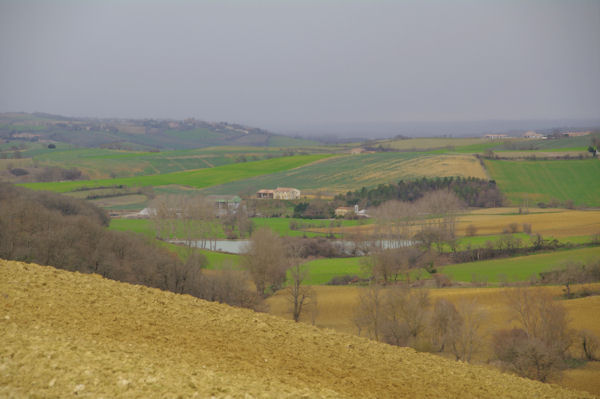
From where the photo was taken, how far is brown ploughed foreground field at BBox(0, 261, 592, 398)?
7812 millimetres

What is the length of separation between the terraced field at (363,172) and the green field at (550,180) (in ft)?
13.8

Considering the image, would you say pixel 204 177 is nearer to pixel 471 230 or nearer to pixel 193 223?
pixel 193 223

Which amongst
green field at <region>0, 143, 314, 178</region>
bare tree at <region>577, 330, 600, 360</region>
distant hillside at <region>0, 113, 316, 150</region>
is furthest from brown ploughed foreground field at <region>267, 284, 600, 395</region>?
distant hillside at <region>0, 113, 316, 150</region>

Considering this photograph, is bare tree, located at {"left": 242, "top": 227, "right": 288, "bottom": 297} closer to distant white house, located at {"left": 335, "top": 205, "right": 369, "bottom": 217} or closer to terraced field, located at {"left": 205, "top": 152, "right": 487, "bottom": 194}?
distant white house, located at {"left": 335, "top": 205, "right": 369, "bottom": 217}

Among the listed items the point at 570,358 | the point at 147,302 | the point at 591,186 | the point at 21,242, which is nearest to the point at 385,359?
the point at 147,302

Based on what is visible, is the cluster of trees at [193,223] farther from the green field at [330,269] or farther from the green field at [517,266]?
the green field at [517,266]

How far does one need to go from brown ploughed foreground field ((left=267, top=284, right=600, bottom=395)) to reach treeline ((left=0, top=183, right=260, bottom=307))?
4.28 metres

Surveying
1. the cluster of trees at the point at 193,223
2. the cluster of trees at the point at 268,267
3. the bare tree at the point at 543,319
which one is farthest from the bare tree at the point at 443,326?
the cluster of trees at the point at 193,223

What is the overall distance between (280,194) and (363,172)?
17625mm

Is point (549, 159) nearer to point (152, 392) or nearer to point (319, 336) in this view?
point (319, 336)

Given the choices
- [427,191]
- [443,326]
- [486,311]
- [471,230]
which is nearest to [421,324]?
[443,326]

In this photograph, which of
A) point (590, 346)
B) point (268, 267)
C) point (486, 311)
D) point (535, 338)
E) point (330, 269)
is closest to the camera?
point (535, 338)

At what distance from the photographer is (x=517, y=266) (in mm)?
38531

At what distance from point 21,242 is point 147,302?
18093mm
